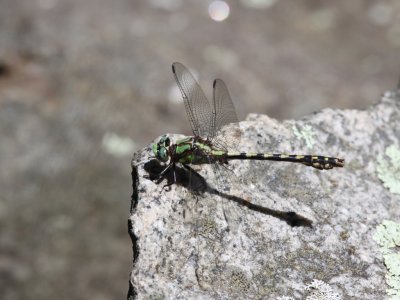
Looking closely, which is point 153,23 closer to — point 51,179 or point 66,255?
point 51,179

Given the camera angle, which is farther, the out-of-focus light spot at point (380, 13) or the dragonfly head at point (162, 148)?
the out-of-focus light spot at point (380, 13)

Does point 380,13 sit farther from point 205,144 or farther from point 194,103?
point 205,144

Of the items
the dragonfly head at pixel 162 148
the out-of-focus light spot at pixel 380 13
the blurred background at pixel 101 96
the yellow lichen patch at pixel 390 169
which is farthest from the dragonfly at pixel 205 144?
the out-of-focus light spot at pixel 380 13

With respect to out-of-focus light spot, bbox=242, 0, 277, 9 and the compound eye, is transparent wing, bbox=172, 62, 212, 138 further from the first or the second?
out-of-focus light spot, bbox=242, 0, 277, 9

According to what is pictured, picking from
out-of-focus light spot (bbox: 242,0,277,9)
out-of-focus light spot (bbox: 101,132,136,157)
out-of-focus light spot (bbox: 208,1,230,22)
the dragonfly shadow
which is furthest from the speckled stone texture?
out-of-focus light spot (bbox: 242,0,277,9)

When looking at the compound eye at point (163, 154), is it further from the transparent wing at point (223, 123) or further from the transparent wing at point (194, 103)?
the transparent wing at point (194, 103)

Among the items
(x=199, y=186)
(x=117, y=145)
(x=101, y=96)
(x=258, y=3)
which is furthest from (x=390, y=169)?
(x=258, y=3)
